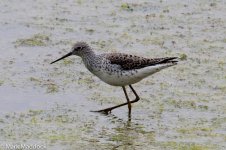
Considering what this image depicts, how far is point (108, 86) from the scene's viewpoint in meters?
11.1

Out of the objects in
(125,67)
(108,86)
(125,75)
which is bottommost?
(108,86)

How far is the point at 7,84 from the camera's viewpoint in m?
10.9

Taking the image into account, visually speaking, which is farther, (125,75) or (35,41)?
(35,41)

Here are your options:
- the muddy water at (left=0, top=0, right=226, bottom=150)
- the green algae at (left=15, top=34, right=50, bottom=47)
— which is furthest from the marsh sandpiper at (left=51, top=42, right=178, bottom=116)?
the green algae at (left=15, top=34, right=50, bottom=47)

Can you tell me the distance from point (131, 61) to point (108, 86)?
0.95m

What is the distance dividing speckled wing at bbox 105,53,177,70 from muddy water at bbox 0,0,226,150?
598 millimetres

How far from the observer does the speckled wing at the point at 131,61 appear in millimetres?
10196

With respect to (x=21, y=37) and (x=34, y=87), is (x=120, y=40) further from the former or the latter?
(x=34, y=87)

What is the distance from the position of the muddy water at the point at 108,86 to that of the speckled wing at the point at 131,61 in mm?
598

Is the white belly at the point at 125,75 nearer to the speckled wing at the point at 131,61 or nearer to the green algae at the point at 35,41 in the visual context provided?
the speckled wing at the point at 131,61

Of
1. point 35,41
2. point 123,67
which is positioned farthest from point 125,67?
point 35,41

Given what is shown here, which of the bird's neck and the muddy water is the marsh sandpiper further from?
the muddy water

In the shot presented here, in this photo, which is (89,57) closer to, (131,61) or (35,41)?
(131,61)

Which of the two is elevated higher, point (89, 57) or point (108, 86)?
point (89, 57)
